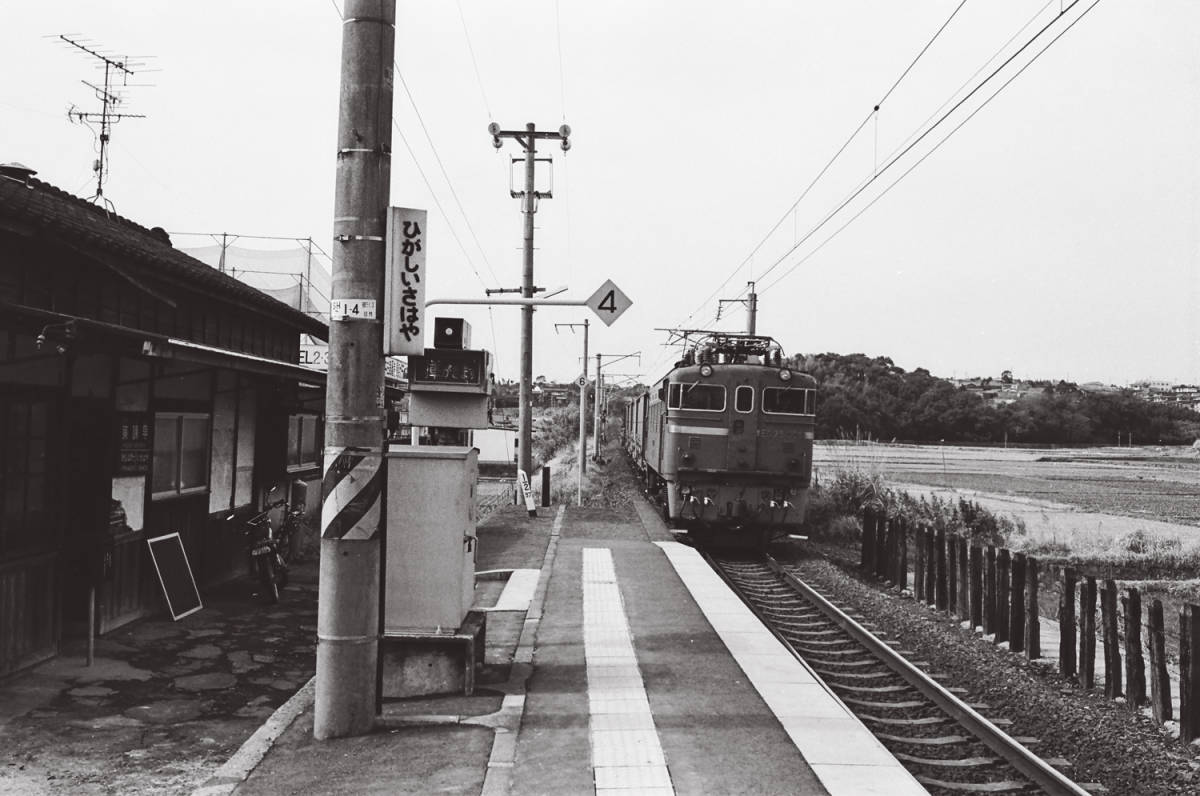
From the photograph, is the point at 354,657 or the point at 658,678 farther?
the point at 658,678

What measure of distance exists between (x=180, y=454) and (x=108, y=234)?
2.56 metres

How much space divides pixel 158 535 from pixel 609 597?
483cm

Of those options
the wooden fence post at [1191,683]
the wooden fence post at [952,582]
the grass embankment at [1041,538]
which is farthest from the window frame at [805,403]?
the wooden fence post at [1191,683]

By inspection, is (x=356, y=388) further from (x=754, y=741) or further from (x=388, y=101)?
(x=754, y=741)

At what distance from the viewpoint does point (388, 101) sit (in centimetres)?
600

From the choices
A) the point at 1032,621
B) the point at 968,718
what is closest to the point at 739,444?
the point at 1032,621

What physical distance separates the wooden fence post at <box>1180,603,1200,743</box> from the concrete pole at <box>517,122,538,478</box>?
16066mm

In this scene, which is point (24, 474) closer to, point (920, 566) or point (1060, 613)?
point (1060, 613)

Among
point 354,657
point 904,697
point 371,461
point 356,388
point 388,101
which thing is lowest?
point 904,697

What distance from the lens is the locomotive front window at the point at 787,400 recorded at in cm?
1730

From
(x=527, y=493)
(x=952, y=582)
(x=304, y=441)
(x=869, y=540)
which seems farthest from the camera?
(x=527, y=493)

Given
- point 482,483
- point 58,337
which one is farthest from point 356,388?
point 482,483

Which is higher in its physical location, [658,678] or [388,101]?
[388,101]

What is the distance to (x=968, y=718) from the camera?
723 centimetres
